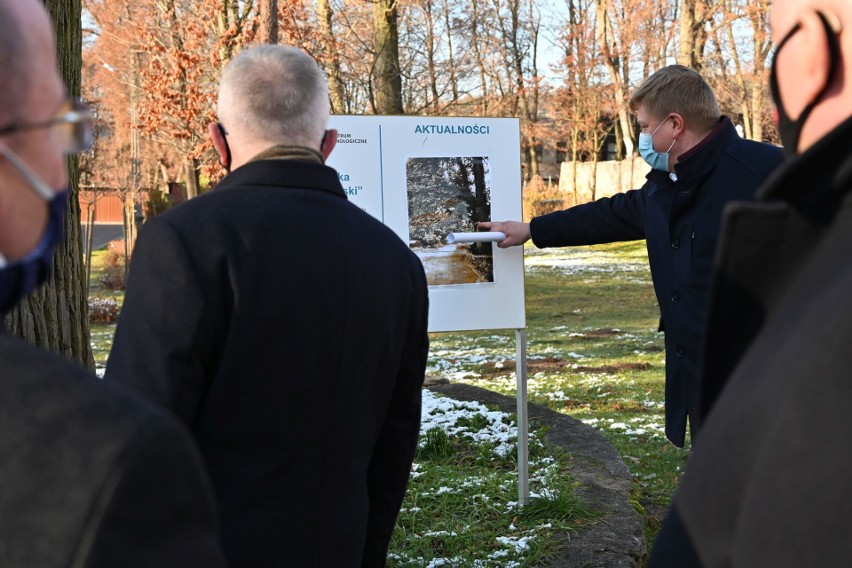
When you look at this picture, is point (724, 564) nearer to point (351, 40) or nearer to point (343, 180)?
point (343, 180)

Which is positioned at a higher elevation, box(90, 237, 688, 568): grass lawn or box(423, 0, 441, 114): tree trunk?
box(423, 0, 441, 114): tree trunk

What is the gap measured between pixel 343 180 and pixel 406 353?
217 centimetres

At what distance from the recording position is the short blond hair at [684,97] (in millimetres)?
4148

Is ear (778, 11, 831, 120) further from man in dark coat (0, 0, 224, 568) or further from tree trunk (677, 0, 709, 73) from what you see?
tree trunk (677, 0, 709, 73)

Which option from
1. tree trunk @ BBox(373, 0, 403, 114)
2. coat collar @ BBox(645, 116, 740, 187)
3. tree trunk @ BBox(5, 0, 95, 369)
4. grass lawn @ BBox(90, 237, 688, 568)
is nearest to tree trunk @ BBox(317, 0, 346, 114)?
tree trunk @ BBox(373, 0, 403, 114)

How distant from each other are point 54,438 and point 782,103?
110 cm

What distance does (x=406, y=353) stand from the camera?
2.65 m

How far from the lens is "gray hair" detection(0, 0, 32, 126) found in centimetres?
111

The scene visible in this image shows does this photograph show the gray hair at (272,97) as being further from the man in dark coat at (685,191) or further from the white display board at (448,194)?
the white display board at (448,194)

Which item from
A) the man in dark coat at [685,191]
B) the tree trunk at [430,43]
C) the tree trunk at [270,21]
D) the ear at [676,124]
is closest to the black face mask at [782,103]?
the man in dark coat at [685,191]

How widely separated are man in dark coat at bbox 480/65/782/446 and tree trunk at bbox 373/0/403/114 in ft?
28.9

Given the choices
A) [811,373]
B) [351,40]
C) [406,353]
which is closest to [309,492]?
[406,353]

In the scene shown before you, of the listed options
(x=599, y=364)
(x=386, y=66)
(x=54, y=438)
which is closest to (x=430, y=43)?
(x=386, y=66)

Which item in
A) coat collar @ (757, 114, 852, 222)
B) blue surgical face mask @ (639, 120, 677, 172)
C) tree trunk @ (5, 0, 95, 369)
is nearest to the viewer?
coat collar @ (757, 114, 852, 222)
